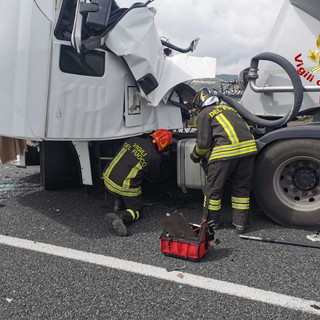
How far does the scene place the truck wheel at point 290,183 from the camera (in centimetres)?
338

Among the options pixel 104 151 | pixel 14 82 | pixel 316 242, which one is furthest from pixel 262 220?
pixel 14 82

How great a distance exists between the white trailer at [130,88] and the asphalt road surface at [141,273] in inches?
21.2

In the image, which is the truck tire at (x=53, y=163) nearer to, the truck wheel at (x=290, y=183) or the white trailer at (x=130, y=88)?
the white trailer at (x=130, y=88)

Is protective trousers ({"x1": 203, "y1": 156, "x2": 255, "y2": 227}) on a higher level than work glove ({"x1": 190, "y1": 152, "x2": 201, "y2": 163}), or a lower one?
lower

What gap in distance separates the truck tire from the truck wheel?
8.03 feet

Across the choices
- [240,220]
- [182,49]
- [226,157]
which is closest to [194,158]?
[226,157]

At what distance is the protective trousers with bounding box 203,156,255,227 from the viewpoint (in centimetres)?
341

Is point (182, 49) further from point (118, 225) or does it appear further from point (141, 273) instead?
point (141, 273)

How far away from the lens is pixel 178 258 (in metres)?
2.90

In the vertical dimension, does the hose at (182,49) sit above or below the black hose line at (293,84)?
above

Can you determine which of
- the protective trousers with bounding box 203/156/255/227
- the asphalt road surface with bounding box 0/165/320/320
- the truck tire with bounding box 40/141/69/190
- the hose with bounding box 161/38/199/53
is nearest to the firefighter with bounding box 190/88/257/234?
the protective trousers with bounding box 203/156/255/227

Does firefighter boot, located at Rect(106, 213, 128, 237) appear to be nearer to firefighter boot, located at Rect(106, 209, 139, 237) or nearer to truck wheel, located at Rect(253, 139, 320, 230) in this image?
firefighter boot, located at Rect(106, 209, 139, 237)

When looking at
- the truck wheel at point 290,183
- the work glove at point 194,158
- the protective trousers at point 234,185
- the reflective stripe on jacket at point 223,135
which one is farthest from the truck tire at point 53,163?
the truck wheel at point 290,183

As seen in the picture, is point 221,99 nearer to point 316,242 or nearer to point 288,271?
point 316,242
